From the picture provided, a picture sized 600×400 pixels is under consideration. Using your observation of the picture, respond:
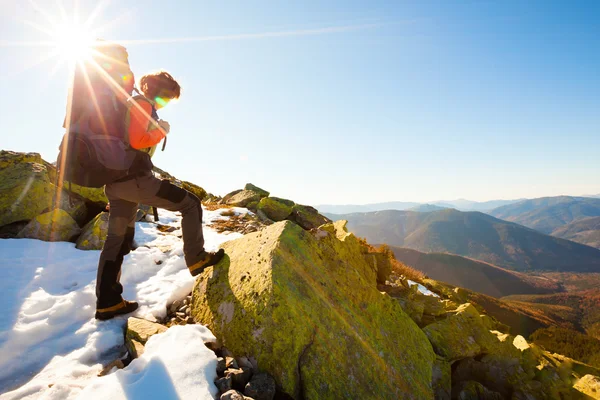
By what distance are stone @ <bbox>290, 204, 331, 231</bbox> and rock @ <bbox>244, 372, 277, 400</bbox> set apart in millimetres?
11741

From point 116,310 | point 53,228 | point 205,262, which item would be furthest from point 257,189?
point 116,310

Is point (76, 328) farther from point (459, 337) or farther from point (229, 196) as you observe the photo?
point (229, 196)

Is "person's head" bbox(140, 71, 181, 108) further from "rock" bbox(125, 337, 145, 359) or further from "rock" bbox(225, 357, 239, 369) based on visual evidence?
"rock" bbox(225, 357, 239, 369)

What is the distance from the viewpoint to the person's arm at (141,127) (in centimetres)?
423

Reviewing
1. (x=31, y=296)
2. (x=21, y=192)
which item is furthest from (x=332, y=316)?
(x=21, y=192)

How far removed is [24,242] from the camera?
25.1ft

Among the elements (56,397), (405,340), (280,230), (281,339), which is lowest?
(405,340)

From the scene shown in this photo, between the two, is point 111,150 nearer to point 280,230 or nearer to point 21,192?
point 280,230

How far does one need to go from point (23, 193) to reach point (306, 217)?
12322 millimetres

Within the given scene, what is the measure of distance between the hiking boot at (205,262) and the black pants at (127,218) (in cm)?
9

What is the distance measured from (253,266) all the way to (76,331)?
3323 mm

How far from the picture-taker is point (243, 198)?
1931cm

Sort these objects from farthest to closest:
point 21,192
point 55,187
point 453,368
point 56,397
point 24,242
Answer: point 55,187
point 21,192
point 24,242
point 453,368
point 56,397

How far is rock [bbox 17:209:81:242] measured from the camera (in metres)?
8.11
